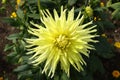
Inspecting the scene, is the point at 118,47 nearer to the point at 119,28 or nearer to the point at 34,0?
the point at 119,28

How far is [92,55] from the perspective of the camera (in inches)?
122

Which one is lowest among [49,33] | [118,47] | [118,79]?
[118,79]

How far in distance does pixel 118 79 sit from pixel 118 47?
43 centimetres

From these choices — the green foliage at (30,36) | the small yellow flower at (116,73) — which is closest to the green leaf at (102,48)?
the green foliage at (30,36)

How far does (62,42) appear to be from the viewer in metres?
2.15

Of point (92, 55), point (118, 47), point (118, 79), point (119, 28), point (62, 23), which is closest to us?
point (62, 23)

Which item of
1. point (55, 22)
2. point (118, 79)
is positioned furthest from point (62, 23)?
point (118, 79)

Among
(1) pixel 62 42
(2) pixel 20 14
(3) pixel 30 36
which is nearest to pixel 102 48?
(3) pixel 30 36

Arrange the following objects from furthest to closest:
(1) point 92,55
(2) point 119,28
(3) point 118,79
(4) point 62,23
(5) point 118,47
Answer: (2) point 119,28 < (5) point 118,47 < (3) point 118,79 < (1) point 92,55 < (4) point 62,23

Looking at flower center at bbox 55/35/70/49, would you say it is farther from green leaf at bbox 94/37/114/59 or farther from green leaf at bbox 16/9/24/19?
green leaf at bbox 16/9/24/19

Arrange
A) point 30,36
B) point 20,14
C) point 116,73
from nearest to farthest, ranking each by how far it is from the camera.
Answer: point 30,36
point 20,14
point 116,73

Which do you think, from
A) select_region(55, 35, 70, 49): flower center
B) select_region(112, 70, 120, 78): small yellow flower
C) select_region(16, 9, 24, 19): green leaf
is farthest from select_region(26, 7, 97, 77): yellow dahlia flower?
select_region(112, 70, 120, 78): small yellow flower

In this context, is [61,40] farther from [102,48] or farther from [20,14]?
[20,14]

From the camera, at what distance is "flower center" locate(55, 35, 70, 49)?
2133 millimetres
